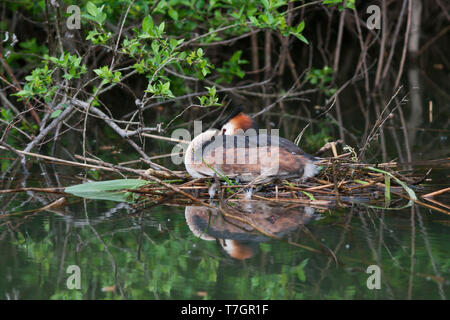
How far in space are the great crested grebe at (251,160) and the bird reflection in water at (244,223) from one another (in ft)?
0.94

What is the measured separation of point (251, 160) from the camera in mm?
4164

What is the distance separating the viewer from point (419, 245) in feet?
10.5

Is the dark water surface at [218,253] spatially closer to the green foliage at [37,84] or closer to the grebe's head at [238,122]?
the green foliage at [37,84]

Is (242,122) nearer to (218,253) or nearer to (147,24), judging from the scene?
(147,24)

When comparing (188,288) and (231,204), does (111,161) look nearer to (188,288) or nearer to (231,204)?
(231,204)

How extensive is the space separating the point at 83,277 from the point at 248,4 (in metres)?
3.74

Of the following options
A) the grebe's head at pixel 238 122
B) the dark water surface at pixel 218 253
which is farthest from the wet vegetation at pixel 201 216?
the grebe's head at pixel 238 122

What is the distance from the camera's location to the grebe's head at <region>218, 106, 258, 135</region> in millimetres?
4656

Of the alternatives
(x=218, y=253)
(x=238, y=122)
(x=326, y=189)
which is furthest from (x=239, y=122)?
(x=218, y=253)

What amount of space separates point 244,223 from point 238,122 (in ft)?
4.07

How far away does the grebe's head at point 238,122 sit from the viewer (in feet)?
15.3

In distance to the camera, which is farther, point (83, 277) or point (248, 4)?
point (248, 4)
